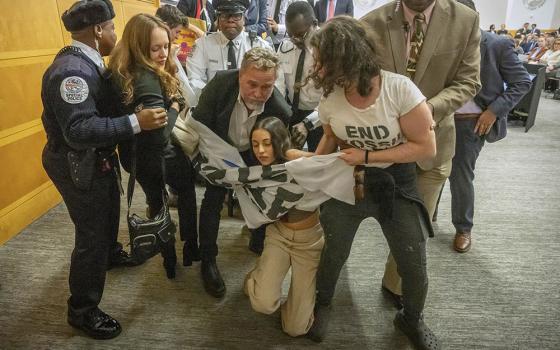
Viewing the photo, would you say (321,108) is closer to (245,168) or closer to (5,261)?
(245,168)

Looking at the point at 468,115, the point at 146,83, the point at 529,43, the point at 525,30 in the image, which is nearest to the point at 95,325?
the point at 146,83

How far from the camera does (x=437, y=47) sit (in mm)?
1509

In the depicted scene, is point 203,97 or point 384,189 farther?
point 203,97

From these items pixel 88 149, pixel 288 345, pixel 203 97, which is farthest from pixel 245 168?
pixel 288 345

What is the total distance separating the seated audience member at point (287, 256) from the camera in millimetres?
1747

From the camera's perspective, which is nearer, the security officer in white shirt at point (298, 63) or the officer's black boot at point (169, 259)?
the officer's black boot at point (169, 259)

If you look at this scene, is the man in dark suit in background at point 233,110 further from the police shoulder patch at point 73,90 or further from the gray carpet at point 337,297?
the police shoulder patch at point 73,90

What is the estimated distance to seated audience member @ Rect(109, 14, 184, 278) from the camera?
1641 mm

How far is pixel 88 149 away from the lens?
1.54 meters

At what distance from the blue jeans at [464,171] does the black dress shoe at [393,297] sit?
2.82 feet

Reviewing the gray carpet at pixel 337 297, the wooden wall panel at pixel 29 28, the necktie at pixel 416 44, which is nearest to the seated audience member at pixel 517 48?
the necktie at pixel 416 44

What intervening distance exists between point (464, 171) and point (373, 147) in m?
1.36

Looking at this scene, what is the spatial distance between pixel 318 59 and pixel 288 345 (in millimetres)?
1301

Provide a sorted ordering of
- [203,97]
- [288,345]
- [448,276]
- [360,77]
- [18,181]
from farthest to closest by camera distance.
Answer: [18,181], [448,276], [203,97], [288,345], [360,77]
